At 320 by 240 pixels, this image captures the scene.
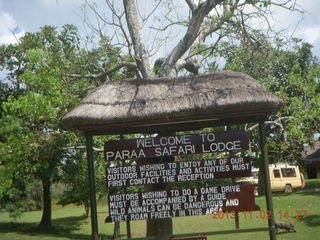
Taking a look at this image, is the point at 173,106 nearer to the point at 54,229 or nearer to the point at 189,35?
the point at 189,35

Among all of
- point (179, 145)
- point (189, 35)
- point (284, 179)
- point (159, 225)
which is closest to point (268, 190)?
point (179, 145)

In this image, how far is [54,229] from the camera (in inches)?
886

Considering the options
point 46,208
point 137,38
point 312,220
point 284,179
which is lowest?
point 312,220

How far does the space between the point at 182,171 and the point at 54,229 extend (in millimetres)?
16919

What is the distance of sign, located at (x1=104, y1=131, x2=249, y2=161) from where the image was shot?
762 centimetres

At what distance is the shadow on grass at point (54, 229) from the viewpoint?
68.8 feet

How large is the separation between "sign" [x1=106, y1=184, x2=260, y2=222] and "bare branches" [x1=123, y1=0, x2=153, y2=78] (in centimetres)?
413

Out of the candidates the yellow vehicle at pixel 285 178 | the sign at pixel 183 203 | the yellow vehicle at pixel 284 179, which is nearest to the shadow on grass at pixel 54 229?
the sign at pixel 183 203

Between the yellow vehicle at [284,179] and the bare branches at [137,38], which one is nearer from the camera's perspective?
the bare branches at [137,38]

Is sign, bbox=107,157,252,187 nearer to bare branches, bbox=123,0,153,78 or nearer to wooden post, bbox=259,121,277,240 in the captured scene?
wooden post, bbox=259,121,277,240

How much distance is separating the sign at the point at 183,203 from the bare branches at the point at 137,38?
4128 mm

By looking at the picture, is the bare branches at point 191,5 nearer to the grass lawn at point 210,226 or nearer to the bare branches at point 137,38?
the bare branches at point 137,38

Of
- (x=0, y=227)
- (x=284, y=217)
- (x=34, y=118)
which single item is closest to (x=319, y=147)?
(x=284, y=217)

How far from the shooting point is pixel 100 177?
1373 centimetres
